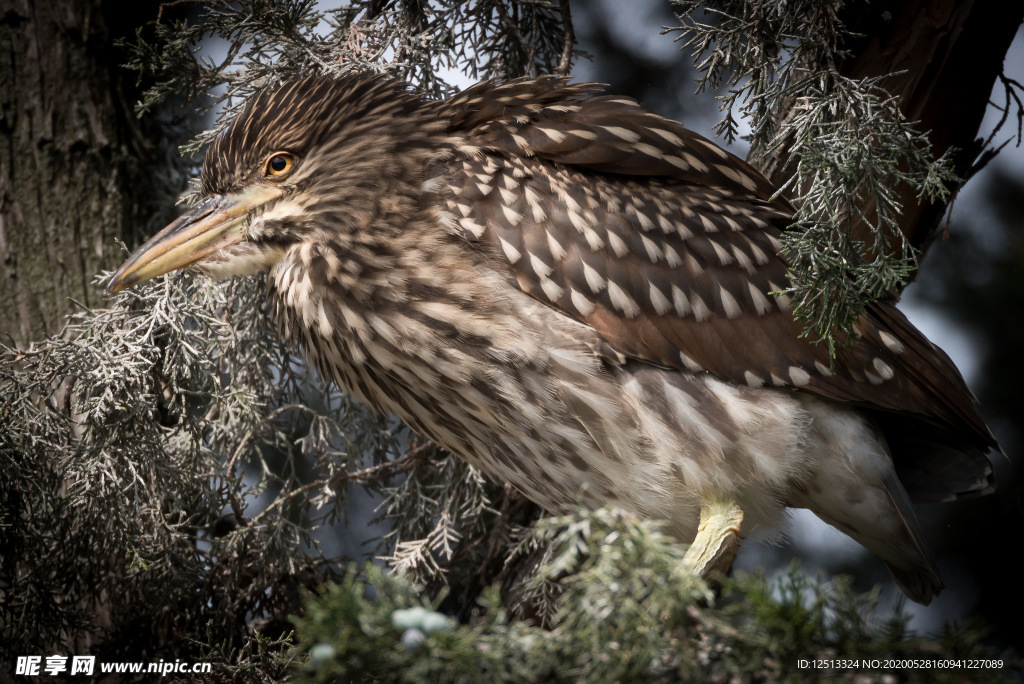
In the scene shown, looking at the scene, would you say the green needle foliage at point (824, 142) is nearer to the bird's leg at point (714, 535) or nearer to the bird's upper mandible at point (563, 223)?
the bird's upper mandible at point (563, 223)

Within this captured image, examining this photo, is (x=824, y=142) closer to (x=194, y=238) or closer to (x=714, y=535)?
(x=714, y=535)

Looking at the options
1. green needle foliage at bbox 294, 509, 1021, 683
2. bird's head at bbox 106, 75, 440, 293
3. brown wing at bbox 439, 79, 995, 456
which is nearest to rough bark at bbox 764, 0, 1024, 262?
brown wing at bbox 439, 79, 995, 456

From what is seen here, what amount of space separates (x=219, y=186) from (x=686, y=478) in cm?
158

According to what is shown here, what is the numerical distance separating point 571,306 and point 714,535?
2.57 ft

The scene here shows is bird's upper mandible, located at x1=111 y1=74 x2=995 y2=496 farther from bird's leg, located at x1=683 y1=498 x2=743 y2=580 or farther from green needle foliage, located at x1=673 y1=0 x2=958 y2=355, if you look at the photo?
bird's leg, located at x1=683 y1=498 x2=743 y2=580

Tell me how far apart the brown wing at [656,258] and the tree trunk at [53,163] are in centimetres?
158

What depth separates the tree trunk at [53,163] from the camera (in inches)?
111

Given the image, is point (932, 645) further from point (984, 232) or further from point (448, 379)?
point (984, 232)

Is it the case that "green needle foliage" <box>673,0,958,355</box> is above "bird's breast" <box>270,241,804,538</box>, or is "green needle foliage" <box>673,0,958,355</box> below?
above

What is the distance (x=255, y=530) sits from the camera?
2.82 metres

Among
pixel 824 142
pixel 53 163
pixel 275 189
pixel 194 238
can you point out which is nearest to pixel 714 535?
pixel 824 142

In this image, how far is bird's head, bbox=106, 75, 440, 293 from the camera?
2.27 meters

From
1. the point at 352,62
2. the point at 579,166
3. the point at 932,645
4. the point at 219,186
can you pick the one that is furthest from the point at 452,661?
the point at 352,62

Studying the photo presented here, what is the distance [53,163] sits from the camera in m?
2.91
